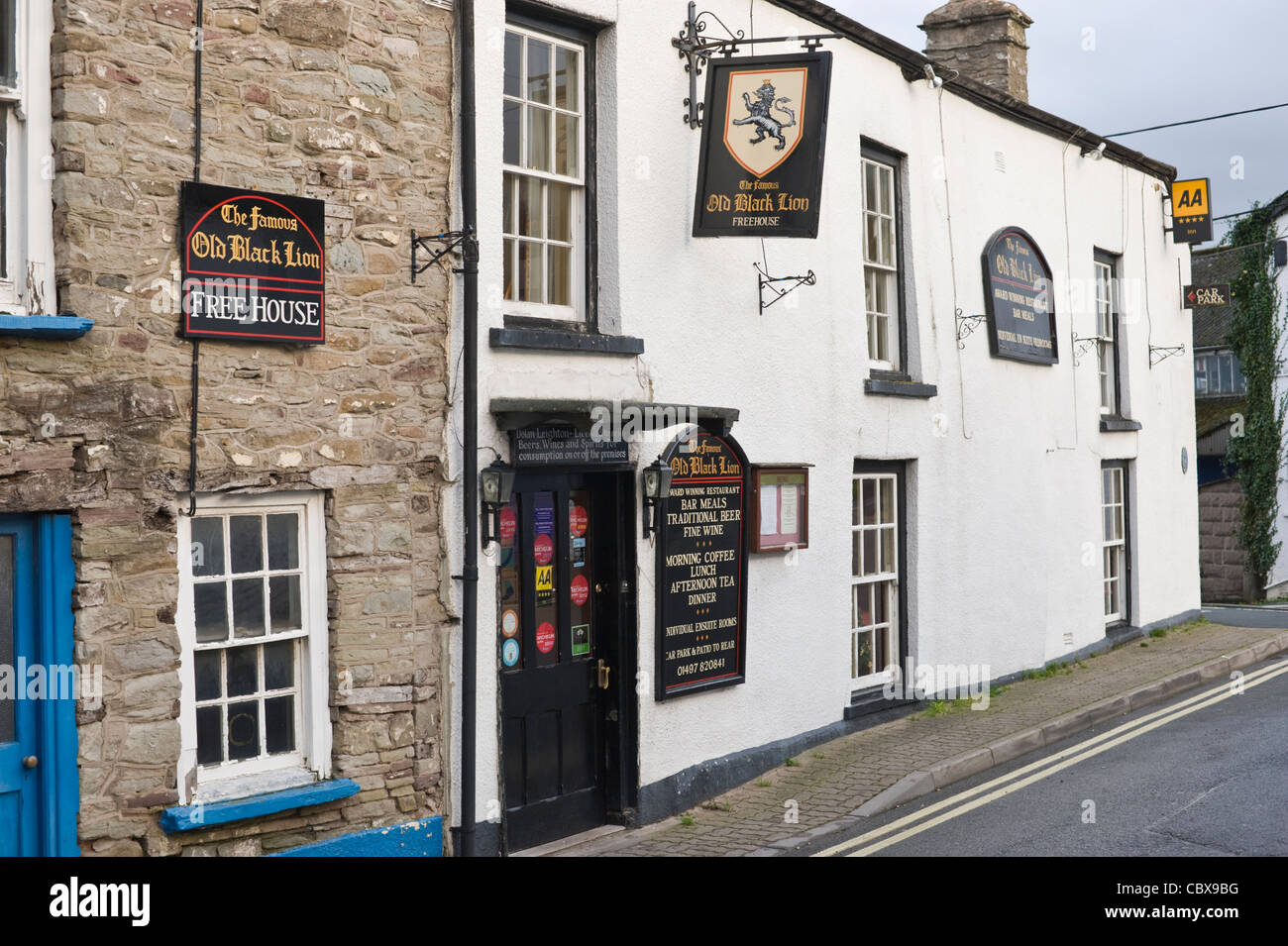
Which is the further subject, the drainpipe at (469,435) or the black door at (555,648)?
the black door at (555,648)

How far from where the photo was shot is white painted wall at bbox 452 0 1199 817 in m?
8.58

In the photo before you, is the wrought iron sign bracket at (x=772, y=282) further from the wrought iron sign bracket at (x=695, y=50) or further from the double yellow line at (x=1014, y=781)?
the double yellow line at (x=1014, y=781)

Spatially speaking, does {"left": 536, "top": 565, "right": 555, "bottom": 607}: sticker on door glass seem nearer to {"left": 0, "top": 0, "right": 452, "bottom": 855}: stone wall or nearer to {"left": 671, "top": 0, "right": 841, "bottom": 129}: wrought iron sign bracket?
{"left": 0, "top": 0, "right": 452, "bottom": 855}: stone wall

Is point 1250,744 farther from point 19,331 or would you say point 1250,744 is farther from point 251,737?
point 19,331

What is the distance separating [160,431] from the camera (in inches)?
242

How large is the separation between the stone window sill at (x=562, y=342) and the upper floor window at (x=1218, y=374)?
27726 mm

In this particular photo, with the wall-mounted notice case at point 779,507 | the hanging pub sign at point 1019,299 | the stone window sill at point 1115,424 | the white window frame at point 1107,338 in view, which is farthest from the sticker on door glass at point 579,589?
the white window frame at point 1107,338

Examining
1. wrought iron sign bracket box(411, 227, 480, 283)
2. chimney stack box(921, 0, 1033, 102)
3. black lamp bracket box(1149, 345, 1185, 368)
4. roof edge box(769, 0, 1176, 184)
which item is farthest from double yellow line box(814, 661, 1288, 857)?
chimney stack box(921, 0, 1033, 102)

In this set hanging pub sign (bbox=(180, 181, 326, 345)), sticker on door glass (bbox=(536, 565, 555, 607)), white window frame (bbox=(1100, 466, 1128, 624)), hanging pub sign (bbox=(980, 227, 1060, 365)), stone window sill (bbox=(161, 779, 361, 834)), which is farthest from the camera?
white window frame (bbox=(1100, 466, 1128, 624))

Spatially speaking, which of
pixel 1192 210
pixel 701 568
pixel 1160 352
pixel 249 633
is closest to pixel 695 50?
pixel 701 568

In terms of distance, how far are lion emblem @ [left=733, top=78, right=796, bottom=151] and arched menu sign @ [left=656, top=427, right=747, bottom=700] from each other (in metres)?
2.09

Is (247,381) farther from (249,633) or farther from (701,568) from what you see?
(701,568)

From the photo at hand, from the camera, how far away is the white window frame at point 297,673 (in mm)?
6312

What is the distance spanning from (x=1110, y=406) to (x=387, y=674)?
12.1 meters
